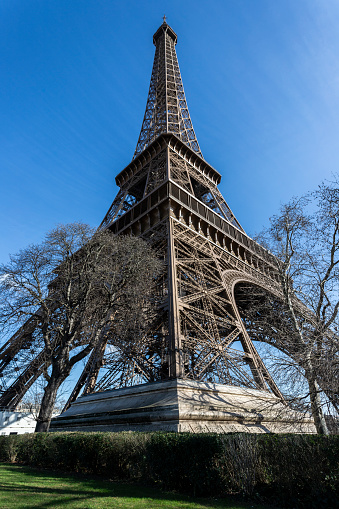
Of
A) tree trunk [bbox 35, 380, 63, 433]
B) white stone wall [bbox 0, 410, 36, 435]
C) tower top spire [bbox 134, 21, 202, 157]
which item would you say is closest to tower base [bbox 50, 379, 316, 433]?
tree trunk [bbox 35, 380, 63, 433]

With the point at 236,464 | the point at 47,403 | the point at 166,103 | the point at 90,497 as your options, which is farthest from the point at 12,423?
the point at 166,103

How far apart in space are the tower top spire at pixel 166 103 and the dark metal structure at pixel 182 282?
0.47m

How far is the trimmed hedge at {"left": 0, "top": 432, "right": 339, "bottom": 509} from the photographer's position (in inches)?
185

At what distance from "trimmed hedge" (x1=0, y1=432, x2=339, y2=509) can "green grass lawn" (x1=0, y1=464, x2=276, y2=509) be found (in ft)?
1.23

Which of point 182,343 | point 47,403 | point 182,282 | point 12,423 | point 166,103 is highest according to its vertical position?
point 166,103

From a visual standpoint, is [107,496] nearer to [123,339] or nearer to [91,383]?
[123,339]

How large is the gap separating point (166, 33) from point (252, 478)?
2725 inches

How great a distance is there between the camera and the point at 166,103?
40.2 metres

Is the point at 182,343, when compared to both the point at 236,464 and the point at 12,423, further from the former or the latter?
the point at 12,423

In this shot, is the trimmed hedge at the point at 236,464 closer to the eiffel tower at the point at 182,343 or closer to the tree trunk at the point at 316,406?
the eiffel tower at the point at 182,343

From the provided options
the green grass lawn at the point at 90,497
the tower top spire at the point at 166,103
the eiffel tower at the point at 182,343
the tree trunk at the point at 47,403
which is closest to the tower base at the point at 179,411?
the eiffel tower at the point at 182,343

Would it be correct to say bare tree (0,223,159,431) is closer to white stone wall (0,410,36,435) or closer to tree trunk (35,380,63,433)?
tree trunk (35,380,63,433)

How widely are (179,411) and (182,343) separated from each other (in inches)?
143

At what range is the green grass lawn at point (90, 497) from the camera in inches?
182
